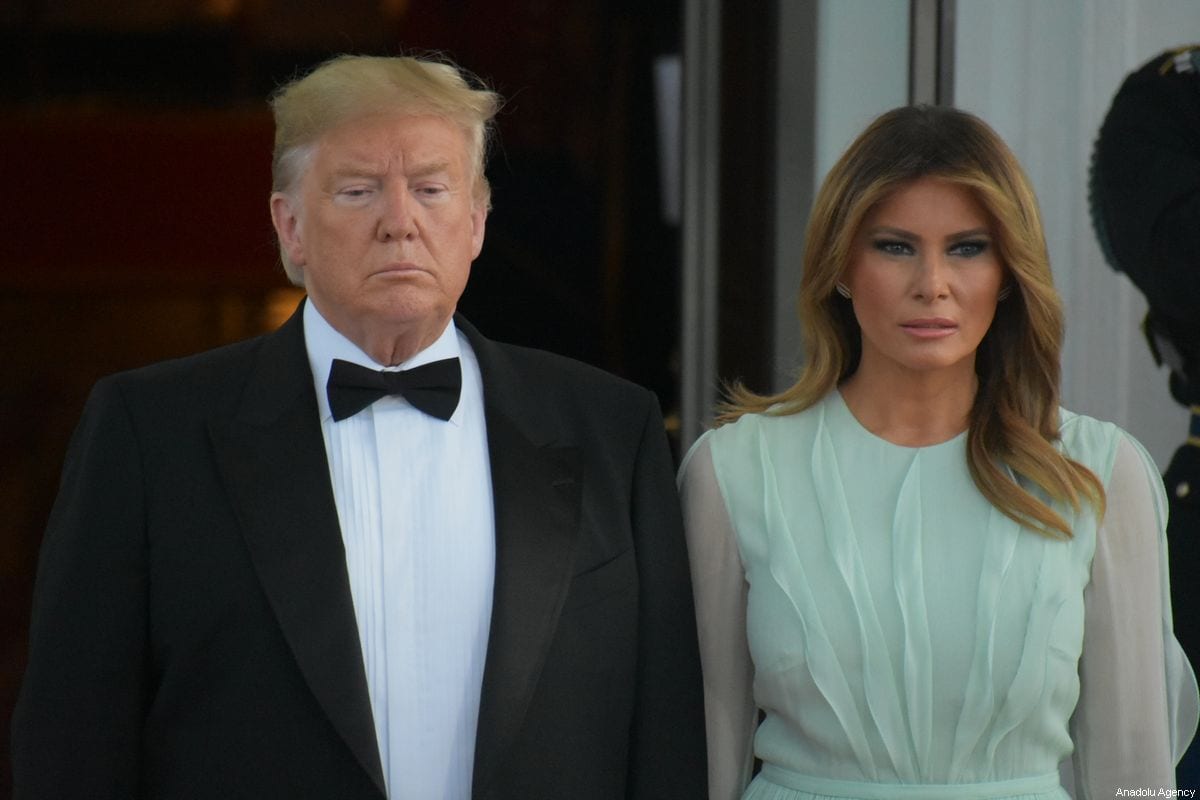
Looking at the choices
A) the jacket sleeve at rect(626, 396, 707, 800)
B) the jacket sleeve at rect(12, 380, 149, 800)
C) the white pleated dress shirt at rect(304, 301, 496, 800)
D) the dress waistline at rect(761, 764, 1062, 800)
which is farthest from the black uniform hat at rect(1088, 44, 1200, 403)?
the jacket sleeve at rect(12, 380, 149, 800)

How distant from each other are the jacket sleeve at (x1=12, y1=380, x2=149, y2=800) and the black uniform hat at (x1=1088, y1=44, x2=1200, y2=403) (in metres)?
1.74

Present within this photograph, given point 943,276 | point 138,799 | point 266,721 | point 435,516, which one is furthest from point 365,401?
point 943,276

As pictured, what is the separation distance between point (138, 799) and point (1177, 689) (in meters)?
1.45

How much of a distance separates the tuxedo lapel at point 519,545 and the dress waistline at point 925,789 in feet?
1.47

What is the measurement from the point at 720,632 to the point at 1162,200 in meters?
1.15

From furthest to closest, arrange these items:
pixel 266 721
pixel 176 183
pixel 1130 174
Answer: pixel 176 183 → pixel 1130 174 → pixel 266 721

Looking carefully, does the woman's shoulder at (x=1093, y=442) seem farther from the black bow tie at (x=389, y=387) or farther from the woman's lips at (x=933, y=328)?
the black bow tie at (x=389, y=387)

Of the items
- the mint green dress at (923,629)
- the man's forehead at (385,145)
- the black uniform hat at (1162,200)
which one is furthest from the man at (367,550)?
the black uniform hat at (1162,200)

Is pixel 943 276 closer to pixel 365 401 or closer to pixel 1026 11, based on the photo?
pixel 365 401

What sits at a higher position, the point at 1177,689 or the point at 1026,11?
the point at 1026,11

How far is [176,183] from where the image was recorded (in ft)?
22.2

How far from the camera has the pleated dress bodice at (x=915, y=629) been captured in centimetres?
240

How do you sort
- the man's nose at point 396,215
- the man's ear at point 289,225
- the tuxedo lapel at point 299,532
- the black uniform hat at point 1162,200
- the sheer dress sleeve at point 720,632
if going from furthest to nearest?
the black uniform hat at point 1162,200 < the sheer dress sleeve at point 720,632 < the man's ear at point 289,225 < the man's nose at point 396,215 < the tuxedo lapel at point 299,532

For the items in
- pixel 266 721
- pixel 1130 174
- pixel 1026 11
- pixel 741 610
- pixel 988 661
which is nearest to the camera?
pixel 266 721
